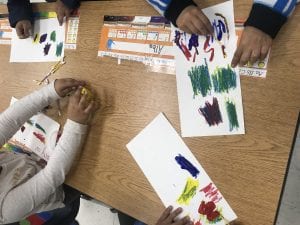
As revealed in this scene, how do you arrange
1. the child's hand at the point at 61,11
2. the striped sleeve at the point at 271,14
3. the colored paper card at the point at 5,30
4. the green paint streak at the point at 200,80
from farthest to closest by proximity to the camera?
the colored paper card at the point at 5,30, the child's hand at the point at 61,11, the green paint streak at the point at 200,80, the striped sleeve at the point at 271,14

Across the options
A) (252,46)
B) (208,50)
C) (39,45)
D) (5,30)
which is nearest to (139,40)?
(208,50)

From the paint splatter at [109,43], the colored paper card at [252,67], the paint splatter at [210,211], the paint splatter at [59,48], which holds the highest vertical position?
the colored paper card at [252,67]

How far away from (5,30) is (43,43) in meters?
0.25

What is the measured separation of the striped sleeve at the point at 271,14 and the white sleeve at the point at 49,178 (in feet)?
1.79

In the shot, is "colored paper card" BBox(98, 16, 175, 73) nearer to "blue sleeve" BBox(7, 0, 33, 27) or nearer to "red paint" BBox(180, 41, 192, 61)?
"red paint" BBox(180, 41, 192, 61)

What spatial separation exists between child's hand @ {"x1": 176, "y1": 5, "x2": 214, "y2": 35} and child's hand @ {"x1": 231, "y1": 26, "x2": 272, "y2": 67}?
9cm

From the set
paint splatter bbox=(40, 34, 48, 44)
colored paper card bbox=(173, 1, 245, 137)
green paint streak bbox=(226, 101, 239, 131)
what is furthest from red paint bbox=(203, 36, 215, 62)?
paint splatter bbox=(40, 34, 48, 44)

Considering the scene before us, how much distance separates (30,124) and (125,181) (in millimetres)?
459

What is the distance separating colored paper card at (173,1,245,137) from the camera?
2.30 feet

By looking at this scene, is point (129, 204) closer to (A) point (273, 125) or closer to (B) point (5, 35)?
(A) point (273, 125)

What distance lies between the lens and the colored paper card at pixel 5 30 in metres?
1.21

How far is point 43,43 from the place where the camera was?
109 centimetres

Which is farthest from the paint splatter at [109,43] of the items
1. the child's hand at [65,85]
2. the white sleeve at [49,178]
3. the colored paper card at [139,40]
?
the white sleeve at [49,178]

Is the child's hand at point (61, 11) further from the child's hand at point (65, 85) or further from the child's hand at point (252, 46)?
the child's hand at point (252, 46)
